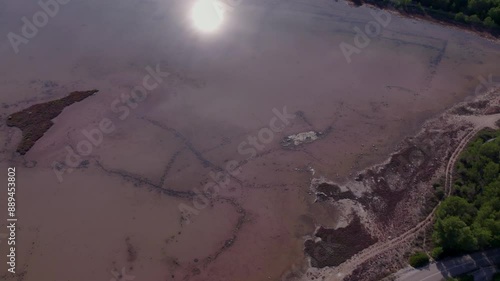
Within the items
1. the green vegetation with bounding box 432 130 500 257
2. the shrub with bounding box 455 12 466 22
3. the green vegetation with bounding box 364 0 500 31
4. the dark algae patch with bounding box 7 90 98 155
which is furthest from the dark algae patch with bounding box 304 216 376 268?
the green vegetation with bounding box 364 0 500 31

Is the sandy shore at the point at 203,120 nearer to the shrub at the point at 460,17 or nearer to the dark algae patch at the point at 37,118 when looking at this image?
the dark algae patch at the point at 37,118

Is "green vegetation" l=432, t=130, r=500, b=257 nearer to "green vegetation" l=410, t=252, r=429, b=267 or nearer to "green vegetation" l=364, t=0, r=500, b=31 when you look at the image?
"green vegetation" l=410, t=252, r=429, b=267

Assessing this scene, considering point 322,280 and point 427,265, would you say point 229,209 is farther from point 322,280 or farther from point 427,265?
point 427,265

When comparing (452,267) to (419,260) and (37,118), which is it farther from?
(37,118)

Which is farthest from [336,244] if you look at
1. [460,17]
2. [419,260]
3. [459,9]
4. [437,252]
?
[459,9]

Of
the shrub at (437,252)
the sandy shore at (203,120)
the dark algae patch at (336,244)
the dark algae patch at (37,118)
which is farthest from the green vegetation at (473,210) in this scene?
the dark algae patch at (37,118)

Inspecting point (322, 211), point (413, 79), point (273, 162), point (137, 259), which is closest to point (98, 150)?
point (137, 259)
